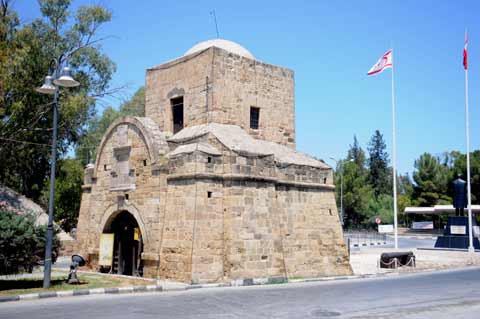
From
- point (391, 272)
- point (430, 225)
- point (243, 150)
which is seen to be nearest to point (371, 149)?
point (430, 225)

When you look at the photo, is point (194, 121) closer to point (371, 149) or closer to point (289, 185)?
point (289, 185)

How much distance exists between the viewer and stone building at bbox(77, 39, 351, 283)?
13.8m

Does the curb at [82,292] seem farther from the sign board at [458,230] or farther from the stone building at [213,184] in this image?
the sign board at [458,230]

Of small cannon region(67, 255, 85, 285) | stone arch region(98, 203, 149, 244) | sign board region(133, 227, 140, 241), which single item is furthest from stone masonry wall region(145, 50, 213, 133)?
small cannon region(67, 255, 85, 285)

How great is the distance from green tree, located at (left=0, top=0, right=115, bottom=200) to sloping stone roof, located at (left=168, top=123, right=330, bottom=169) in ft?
34.2

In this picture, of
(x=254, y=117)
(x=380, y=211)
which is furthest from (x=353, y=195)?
(x=254, y=117)

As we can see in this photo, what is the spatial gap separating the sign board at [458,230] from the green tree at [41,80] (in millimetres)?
23912

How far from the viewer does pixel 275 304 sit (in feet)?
33.7

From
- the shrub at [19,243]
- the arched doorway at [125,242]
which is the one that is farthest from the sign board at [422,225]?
the shrub at [19,243]

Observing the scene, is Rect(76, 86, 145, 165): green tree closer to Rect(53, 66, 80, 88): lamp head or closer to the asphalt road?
Rect(53, 66, 80, 88): lamp head

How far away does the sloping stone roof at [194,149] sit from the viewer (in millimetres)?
14133

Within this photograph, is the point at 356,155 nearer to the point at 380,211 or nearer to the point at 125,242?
the point at 380,211

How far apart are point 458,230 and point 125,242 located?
2308 centimetres

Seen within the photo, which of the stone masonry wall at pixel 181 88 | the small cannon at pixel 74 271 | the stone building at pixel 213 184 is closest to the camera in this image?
the small cannon at pixel 74 271
